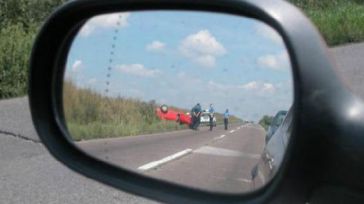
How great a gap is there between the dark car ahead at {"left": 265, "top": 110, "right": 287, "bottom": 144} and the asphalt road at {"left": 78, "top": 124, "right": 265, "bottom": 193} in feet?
0.09

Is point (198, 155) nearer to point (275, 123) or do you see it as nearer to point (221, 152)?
point (221, 152)

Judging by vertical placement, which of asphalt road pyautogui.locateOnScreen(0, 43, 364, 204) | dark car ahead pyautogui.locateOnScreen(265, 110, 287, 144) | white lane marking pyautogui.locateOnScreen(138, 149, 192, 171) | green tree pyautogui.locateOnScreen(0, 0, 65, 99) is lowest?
asphalt road pyautogui.locateOnScreen(0, 43, 364, 204)

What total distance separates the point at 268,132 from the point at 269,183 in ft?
0.94

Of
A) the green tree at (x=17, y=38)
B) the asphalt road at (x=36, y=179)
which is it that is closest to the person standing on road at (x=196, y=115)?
the asphalt road at (x=36, y=179)

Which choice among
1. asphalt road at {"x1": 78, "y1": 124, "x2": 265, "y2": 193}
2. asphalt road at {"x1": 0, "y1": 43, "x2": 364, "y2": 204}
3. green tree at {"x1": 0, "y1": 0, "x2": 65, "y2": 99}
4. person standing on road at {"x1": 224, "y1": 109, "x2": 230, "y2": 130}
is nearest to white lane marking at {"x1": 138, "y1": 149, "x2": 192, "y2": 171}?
asphalt road at {"x1": 78, "y1": 124, "x2": 265, "y2": 193}

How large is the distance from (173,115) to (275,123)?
1.48 feet

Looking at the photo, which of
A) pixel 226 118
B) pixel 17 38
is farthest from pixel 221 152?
pixel 17 38

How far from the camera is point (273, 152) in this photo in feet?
6.75

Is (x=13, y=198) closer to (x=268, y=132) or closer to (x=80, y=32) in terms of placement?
(x=80, y=32)

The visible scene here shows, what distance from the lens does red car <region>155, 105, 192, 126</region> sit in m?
2.26

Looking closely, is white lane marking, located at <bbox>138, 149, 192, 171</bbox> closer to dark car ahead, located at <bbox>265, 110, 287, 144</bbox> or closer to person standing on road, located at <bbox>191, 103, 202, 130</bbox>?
person standing on road, located at <bbox>191, 103, 202, 130</bbox>

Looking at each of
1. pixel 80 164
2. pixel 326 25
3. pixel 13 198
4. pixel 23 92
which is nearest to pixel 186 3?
pixel 80 164

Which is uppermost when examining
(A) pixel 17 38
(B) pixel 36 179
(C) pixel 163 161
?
(A) pixel 17 38

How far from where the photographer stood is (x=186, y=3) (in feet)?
6.56
